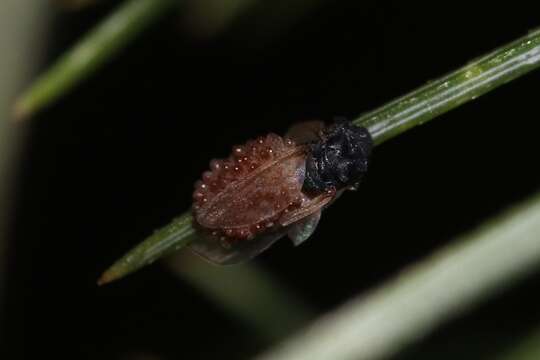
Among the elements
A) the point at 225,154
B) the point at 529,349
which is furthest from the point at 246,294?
the point at 529,349

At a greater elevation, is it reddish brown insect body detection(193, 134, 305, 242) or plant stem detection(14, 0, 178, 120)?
plant stem detection(14, 0, 178, 120)

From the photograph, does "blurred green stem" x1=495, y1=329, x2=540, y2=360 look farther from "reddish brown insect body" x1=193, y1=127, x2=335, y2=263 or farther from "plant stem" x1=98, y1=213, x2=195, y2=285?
"plant stem" x1=98, y1=213, x2=195, y2=285

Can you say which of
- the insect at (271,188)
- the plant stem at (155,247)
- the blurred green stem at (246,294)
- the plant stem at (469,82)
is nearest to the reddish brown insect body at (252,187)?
the insect at (271,188)

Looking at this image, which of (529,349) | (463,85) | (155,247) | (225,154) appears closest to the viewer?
(463,85)

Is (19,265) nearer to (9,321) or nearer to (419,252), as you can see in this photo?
(9,321)

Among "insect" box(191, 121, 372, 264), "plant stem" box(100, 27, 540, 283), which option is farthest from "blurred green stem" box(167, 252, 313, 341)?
"plant stem" box(100, 27, 540, 283)

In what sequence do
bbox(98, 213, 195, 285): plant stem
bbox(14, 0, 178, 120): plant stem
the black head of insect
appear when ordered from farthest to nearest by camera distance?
the black head of insect, bbox(14, 0, 178, 120): plant stem, bbox(98, 213, 195, 285): plant stem

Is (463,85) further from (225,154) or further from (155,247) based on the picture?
(225,154)

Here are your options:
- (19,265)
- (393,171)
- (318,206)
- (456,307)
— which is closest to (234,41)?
(393,171)
